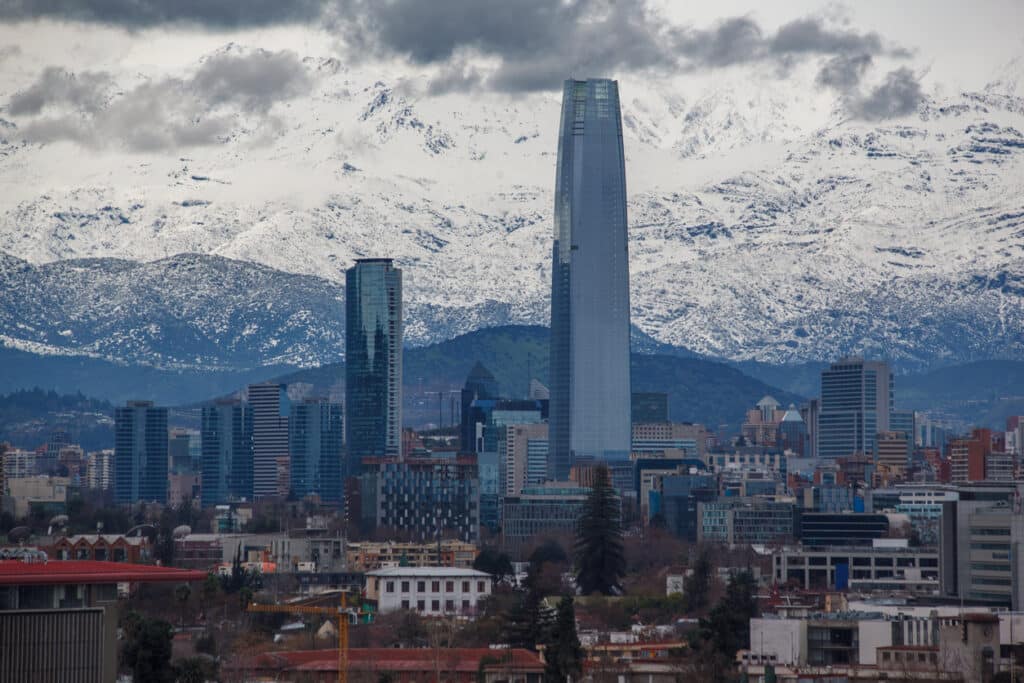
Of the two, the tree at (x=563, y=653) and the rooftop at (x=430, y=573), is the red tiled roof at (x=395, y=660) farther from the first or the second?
the rooftop at (x=430, y=573)

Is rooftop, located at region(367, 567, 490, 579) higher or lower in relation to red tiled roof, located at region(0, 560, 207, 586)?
lower

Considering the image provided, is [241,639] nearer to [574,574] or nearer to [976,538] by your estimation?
[976,538]

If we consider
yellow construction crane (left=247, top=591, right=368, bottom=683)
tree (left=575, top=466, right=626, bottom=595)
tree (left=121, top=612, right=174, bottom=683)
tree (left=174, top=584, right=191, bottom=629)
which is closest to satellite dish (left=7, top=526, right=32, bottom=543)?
tree (left=575, top=466, right=626, bottom=595)

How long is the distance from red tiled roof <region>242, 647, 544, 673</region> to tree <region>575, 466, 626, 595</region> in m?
46.0

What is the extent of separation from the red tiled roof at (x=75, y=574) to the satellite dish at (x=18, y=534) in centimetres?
10263

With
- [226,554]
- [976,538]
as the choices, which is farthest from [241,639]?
[226,554]

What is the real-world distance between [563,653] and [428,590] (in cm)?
4308

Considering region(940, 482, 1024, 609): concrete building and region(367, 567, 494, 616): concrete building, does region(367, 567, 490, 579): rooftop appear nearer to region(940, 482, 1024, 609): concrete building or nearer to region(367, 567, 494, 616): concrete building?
region(367, 567, 494, 616): concrete building

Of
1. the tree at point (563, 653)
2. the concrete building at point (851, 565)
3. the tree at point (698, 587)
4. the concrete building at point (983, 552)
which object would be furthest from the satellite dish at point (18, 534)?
the tree at point (563, 653)

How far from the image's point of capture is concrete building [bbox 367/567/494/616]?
434 feet

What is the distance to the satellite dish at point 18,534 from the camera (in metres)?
162

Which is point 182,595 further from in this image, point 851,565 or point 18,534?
point 851,565

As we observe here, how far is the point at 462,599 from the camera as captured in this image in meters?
134

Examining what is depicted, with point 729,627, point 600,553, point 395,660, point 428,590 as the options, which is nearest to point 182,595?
point 395,660
